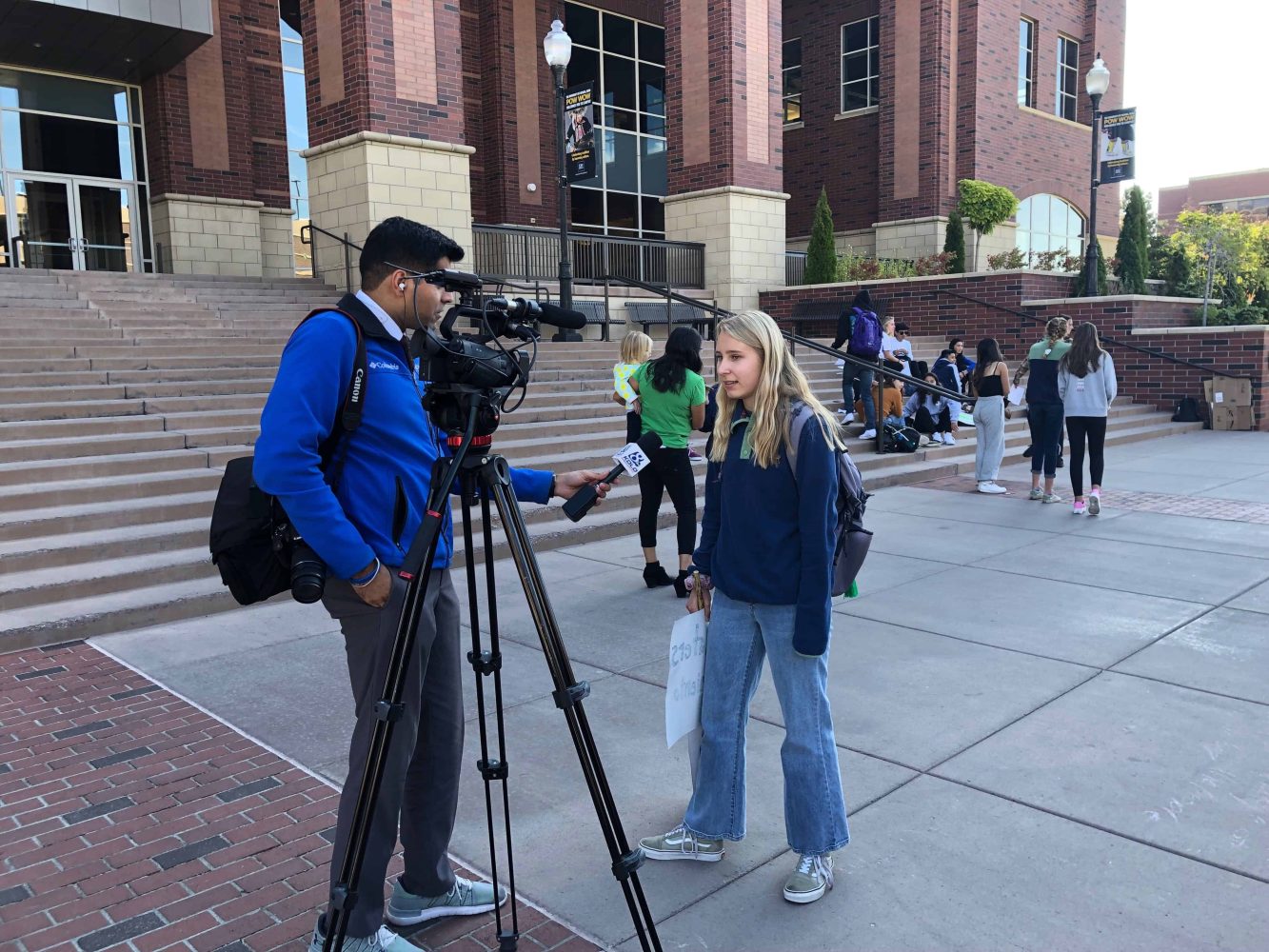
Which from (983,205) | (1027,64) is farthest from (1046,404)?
(1027,64)

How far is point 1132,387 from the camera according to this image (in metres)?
17.2

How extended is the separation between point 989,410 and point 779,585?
820 cm

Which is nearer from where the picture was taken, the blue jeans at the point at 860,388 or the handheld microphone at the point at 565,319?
the handheld microphone at the point at 565,319

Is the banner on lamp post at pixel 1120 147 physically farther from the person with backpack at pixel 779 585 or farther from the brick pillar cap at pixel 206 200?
the person with backpack at pixel 779 585

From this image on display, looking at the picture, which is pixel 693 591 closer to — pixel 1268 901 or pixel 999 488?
pixel 1268 901

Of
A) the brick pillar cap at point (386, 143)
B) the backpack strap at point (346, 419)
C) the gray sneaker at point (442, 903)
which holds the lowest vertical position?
the gray sneaker at point (442, 903)

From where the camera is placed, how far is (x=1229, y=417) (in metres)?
16.2

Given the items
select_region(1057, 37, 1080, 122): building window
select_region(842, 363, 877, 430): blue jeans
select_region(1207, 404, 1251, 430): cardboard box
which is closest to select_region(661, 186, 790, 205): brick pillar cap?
select_region(842, 363, 877, 430): blue jeans

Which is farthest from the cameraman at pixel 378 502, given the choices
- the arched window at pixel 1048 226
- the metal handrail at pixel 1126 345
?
the arched window at pixel 1048 226

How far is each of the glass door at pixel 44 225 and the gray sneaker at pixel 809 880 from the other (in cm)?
1935

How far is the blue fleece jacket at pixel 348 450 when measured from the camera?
2459 mm

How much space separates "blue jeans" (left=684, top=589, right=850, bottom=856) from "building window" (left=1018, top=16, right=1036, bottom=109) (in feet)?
88.3

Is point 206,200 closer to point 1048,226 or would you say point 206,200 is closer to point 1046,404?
point 1046,404

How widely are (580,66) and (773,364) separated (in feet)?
74.1
